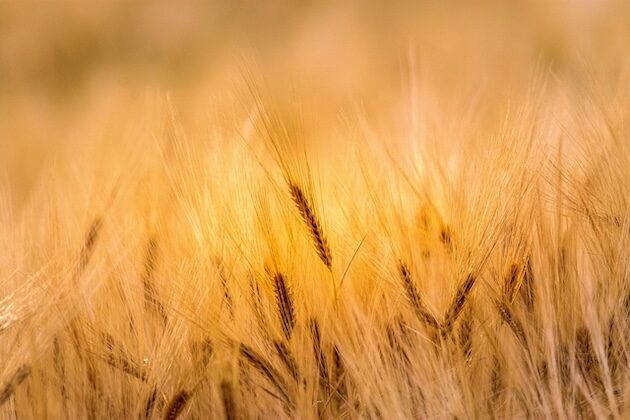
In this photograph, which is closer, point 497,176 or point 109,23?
point 497,176

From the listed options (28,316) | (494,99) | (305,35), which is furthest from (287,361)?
(305,35)

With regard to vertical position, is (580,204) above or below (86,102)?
above

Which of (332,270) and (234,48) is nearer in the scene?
(332,270)

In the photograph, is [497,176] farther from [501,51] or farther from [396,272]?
[501,51]

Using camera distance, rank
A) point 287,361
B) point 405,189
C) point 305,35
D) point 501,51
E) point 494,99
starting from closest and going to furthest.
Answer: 1. point 287,361
2. point 405,189
3. point 494,99
4. point 501,51
5. point 305,35

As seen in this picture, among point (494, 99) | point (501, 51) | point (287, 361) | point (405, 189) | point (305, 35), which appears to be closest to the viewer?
point (287, 361)

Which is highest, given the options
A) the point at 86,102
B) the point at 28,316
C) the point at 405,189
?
the point at 405,189
